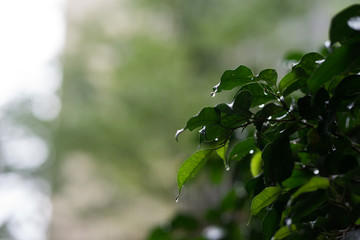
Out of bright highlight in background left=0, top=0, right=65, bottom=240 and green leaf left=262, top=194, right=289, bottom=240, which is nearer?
green leaf left=262, top=194, right=289, bottom=240

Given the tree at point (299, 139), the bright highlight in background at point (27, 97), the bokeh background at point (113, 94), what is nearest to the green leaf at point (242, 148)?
the tree at point (299, 139)

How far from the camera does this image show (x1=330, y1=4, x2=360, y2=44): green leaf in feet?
0.89

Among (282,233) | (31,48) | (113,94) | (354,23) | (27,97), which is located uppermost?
(31,48)

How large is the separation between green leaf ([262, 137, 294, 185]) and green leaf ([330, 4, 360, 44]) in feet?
0.33

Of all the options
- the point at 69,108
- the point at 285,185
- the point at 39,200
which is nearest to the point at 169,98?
the point at 69,108

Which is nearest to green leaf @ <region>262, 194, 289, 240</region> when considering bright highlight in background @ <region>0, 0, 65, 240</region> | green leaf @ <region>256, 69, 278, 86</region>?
green leaf @ <region>256, 69, 278, 86</region>

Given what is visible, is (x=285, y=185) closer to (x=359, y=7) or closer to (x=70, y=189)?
(x=359, y=7)

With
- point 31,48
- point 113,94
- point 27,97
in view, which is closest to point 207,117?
point 113,94

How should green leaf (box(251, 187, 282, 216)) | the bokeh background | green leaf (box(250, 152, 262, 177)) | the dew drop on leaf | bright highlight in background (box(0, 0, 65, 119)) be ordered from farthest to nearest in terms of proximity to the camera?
bright highlight in background (box(0, 0, 65, 119)) < the bokeh background < green leaf (box(250, 152, 262, 177)) < green leaf (box(251, 187, 282, 216)) < the dew drop on leaf

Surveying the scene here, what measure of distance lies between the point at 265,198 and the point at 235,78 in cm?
11

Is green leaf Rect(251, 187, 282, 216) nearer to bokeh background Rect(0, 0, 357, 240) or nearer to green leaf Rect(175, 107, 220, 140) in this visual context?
green leaf Rect(175, 107, 220, 140)

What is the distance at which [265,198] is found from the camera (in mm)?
372

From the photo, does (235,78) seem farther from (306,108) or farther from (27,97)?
(27,97)

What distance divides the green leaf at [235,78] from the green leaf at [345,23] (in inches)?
4.5
